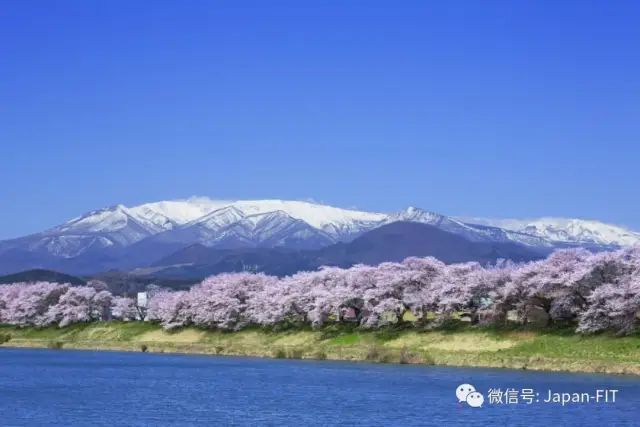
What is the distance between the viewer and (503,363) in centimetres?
7638

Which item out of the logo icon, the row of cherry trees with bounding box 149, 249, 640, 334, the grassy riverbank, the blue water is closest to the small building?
the row of cherry trees with bounding box 149, 249, 640, 334

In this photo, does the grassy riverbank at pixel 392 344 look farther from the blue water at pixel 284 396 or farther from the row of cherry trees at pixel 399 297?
the blue water at pixel 284 396

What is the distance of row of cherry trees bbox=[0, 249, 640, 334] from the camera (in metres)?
84.0

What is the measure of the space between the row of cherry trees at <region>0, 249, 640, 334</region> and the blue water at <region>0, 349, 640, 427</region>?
14299mm

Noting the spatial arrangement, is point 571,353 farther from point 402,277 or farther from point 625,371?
point 402,277

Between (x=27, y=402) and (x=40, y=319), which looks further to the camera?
(x=40, y=319)

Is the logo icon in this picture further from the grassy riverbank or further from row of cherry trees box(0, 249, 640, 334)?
row of cherry trees box(0, 249, 640, 334)

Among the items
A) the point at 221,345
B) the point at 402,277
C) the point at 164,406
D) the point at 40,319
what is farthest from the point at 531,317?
the point at 40,319

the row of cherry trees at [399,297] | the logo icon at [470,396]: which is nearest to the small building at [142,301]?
the row of cherry trees at [399,297]

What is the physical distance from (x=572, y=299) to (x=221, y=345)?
36.4 meters

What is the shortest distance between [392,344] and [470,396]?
3971 centimetres

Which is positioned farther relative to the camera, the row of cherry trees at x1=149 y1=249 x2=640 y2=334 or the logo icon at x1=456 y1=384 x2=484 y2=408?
the row of cherry trees at x1=149 y1=249 x2=640 y2=334

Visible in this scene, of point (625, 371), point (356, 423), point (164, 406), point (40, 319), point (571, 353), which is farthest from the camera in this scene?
point (40, 319)

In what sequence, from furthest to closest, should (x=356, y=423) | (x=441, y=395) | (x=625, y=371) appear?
(x=625, y=371), (x=441, y=395), (x=356, y=423)
